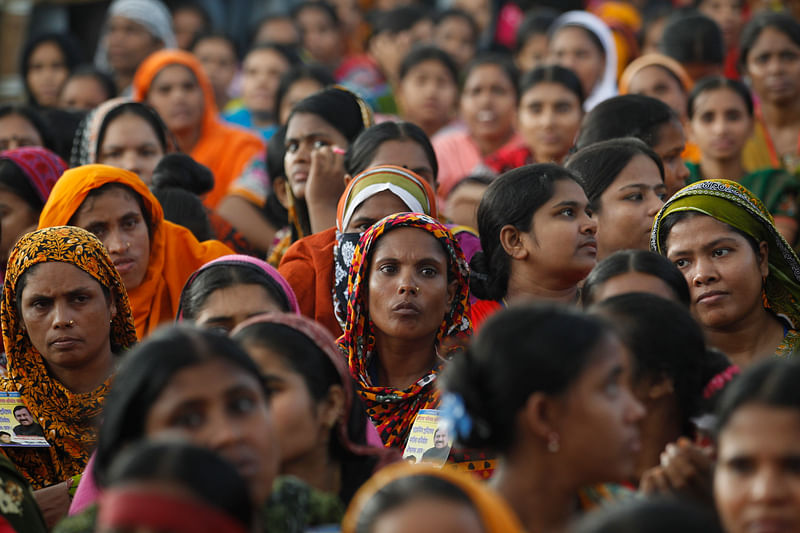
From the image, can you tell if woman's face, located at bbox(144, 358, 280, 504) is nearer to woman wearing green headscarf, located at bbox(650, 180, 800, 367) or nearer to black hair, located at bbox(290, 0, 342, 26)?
woman wearing green headscarf, located at bbox(650, 180, 800, 367)

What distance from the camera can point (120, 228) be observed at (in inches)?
210

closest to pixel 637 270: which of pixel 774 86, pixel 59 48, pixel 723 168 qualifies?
pixel 723 168

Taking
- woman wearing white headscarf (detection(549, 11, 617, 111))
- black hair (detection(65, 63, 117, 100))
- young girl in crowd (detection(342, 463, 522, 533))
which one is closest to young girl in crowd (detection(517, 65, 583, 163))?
woman wearing white headscarf (detection(549, 11, 617, 111))

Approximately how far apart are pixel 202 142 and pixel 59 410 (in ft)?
12.6

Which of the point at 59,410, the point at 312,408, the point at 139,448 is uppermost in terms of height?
the point at 139,448

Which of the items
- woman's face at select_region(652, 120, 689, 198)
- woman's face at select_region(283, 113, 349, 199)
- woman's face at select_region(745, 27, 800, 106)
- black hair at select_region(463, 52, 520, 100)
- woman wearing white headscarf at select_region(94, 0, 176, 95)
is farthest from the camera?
woman wearing white headscarf at select_region(94, 0, 176, 95)

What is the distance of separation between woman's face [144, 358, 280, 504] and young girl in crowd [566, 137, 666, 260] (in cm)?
257

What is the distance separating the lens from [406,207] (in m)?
5.06

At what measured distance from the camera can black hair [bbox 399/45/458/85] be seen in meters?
8.89

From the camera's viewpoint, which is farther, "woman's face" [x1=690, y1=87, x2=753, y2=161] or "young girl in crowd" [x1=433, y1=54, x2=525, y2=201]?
"young girl in crowd" [x1=433, y1=54, x2=525, y2=201]

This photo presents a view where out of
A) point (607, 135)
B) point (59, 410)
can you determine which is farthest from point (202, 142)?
point (59, 410)

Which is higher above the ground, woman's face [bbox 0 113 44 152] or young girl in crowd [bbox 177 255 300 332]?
woman's face [bbox 0 113 44 152]

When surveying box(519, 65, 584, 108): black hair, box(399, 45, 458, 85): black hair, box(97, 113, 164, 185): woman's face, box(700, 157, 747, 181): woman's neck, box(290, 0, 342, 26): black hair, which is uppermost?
box(290, 0, 342, 26): black hair

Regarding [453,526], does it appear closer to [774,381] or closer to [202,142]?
[774,381]
